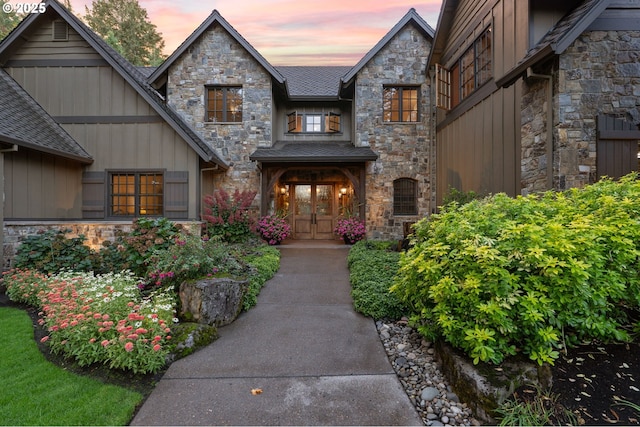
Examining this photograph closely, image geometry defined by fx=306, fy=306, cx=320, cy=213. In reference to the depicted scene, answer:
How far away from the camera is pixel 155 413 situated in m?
2.58

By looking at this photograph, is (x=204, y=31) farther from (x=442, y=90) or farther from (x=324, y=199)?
(x=442, y=90)

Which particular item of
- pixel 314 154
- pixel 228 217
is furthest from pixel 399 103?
pixel 228 217

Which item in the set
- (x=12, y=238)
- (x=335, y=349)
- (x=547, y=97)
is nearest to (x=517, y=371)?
(x=335, y=349)

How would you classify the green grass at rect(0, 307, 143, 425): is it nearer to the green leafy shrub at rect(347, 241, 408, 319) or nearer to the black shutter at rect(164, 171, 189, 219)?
the green leafy shrub at rect(347, 241, 408, 319)

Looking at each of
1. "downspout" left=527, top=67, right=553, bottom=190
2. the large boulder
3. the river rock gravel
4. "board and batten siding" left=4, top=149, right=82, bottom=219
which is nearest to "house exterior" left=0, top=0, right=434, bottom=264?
"board and batten siding" left=4, top=149, right=82, bottom=219

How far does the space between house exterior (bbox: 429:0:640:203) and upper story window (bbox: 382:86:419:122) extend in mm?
3827

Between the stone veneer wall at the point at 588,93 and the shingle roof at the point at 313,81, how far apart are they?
7643 millimetres

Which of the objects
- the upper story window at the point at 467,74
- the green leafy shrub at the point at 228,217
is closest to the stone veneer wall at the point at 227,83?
the green leafy shrub at the point at 228,217

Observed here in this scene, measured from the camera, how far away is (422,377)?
3078 mm

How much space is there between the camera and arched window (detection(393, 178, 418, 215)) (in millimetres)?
10898

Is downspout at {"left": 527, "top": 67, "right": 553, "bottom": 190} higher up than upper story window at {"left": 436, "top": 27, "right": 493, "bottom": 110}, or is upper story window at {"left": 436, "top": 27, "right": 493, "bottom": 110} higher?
upper story window at {"left": 436, "top": 27, "right": 493, "bottom": 110}

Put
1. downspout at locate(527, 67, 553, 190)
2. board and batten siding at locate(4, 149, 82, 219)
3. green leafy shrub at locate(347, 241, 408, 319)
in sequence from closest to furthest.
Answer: green leafy shrub at locate(347, 241, 408, 319)
downspout at locate(527, 67, 553, 190)
board and batten siding at locate(4, 149, 82, 219)

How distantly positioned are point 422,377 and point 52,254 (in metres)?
7.01

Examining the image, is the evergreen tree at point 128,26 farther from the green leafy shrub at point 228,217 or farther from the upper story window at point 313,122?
the green leafy shrub at point 228,217
